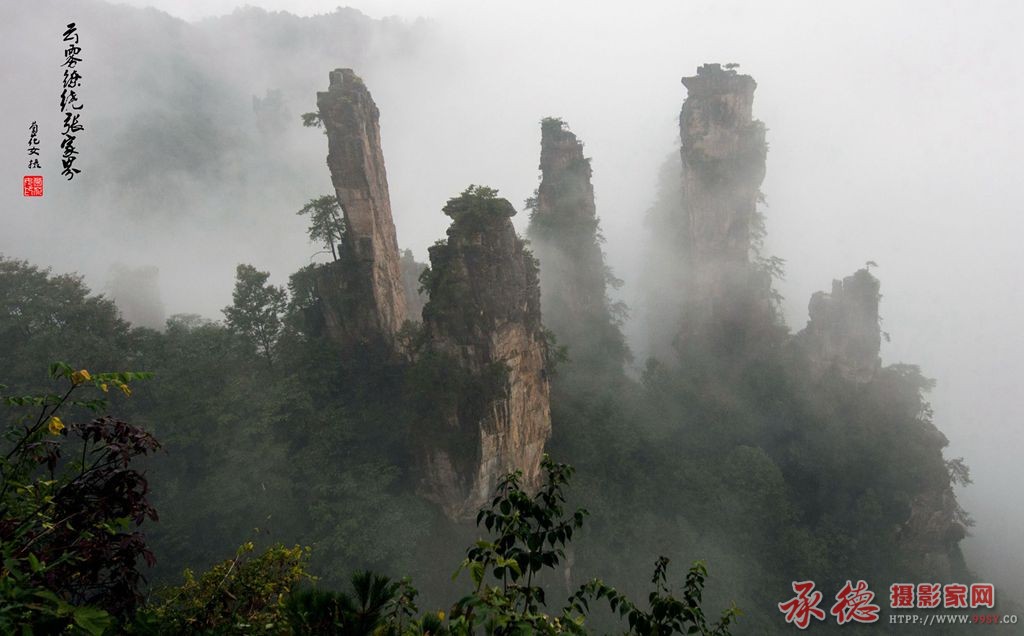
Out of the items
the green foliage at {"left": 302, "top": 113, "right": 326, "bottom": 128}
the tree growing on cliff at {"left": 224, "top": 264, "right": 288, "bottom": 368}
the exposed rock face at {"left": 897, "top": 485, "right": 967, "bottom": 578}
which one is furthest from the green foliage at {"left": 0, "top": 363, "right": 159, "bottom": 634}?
the exposed rock face at {"left": 897, "top": 485, "right": 967, "bottom": 578}

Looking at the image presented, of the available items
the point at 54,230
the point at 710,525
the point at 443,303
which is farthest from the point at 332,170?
the point at 54,230

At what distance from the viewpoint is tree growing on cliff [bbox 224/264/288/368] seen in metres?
24.0

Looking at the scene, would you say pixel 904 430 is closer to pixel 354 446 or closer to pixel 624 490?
pixel 624 490

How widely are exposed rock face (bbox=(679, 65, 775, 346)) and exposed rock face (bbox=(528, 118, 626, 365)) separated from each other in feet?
20.1

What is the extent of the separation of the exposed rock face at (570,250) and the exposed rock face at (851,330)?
11628mm

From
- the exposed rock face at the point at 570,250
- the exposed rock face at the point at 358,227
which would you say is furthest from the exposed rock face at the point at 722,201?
the exposed rock face at the point at 358,227

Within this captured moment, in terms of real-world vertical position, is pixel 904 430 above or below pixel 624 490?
above

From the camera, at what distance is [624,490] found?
80.0 ft

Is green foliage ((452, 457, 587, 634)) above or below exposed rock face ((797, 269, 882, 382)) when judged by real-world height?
below

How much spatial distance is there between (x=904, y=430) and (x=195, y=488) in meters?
33.6

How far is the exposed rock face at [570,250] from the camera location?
110ft

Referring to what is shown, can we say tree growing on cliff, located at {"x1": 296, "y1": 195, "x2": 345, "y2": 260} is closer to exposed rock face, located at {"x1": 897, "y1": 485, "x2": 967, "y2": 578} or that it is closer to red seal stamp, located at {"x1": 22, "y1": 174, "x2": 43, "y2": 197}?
red seal stamp, located at {"x1": 22, "y1": 174, "x2": 43, "y2": 197}

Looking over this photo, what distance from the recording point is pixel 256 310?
79.7 feet

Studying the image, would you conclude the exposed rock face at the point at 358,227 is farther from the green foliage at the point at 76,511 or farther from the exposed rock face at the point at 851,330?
the exposed rock face at the point at 851,330
